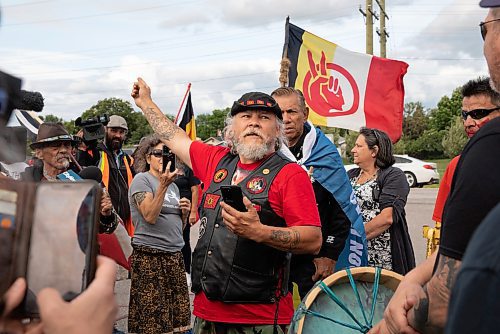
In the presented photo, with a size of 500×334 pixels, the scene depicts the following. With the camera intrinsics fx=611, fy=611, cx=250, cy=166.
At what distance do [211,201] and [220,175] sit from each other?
0.63 feet

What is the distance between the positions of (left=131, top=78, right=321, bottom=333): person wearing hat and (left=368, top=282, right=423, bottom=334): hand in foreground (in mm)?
1166

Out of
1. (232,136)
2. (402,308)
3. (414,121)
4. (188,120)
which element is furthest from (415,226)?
(414,121)

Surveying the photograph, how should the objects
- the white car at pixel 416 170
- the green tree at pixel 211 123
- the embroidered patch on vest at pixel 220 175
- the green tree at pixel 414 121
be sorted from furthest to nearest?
the green tree at pixel 211 123, the green tree at pixel 414 121, the white car at pixel 416 170, the embroidered patch on vest at pixel 220 175

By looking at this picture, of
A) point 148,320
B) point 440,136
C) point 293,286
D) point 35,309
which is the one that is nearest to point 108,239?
point 148,320

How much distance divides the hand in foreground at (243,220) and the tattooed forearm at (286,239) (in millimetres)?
112

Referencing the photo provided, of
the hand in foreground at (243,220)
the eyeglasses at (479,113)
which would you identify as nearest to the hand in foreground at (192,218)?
the eyeglasses at (479,113)

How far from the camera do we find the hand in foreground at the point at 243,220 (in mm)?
3072

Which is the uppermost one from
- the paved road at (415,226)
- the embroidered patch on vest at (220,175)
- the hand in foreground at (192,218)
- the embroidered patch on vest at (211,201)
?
the embroidered patch on vest at (220,175)

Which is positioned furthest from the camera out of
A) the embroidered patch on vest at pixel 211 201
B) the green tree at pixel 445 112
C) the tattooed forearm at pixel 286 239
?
the green tree at pixel 445 112

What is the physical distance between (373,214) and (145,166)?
2.11 m

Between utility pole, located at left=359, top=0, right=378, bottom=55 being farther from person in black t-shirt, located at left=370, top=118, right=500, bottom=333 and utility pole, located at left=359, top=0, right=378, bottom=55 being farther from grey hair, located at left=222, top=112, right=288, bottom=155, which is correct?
person in black t-shirt, located at left=370, top=118, right=500, bottom=333

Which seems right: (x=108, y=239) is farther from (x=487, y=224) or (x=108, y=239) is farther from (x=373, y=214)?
(x=487, y=224)

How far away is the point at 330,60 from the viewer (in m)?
7.93

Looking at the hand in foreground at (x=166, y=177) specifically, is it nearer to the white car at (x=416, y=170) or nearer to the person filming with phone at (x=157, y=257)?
the person filming with phone at (x=157, y=257)
